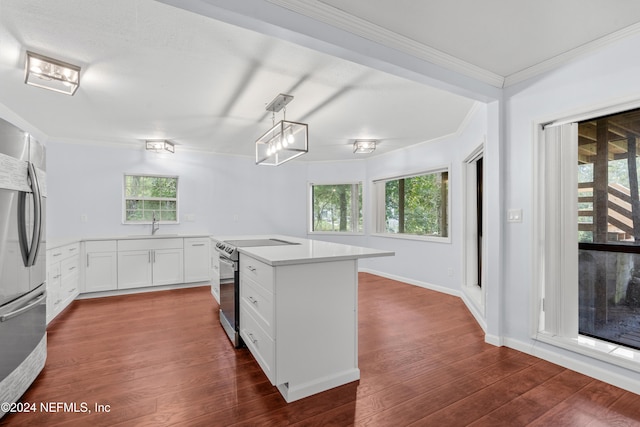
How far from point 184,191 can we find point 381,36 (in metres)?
4.46

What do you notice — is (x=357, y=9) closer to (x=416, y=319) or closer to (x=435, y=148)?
(x=416, y=319)

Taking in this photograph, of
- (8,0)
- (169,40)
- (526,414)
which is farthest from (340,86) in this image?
(526,414)

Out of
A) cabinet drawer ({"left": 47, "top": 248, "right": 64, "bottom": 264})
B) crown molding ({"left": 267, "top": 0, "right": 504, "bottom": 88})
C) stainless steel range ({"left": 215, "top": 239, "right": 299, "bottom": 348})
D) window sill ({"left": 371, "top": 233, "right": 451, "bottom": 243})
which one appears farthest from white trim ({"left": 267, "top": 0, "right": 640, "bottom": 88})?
cabinet drawer ({"left": 47, "top": 248, "right": 64, "bottom": 264})

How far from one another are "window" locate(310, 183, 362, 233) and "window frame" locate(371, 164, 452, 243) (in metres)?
0.37

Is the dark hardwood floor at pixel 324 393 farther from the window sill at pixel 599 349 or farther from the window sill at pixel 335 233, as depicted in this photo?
the window sill at pixel 335 233

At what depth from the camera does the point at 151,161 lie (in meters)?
5.14

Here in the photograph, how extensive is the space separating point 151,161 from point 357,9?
4.56 m

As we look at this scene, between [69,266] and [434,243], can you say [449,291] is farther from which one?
[69,266]

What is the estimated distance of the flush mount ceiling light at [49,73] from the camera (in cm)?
220

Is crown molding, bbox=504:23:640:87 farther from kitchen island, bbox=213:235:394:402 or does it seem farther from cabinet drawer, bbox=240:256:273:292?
cabinet drawer, bbox=240:256:273:292

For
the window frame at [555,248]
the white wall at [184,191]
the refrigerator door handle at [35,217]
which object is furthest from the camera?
the white wall at [184,191]

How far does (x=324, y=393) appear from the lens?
1967 mm

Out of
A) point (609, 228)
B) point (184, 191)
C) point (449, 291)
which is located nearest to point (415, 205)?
point (449, 291)

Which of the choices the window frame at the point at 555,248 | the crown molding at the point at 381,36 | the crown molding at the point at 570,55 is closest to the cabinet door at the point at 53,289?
the crown molding at the point at 381,36
